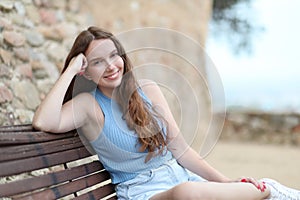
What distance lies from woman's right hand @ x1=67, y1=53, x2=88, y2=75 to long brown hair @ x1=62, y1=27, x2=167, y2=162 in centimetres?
4

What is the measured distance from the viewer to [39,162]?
1.92 m

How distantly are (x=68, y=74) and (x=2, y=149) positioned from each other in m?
0.58

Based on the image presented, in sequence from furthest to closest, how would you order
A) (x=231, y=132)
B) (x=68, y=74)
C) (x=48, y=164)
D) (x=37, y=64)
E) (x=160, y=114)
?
(x=231, y=132), (x=37, y=64), (x=160, y=114), (x=68, y=74), (x=48, y=164)

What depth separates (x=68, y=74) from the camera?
225 cm

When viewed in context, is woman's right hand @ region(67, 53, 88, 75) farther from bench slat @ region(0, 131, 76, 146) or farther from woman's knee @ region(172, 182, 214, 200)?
woman's knee @ region(172, 182, 214, 200)

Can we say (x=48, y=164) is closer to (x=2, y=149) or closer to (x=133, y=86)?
(x=2, y=149)

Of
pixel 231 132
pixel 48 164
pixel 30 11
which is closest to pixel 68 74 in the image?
pixel 48 164

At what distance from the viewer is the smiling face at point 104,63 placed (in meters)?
2.29

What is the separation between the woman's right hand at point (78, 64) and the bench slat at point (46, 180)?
15.0 inches

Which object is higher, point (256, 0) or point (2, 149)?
point (256, 0)

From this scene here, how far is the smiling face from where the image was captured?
7.51 ft

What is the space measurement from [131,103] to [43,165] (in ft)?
1.75

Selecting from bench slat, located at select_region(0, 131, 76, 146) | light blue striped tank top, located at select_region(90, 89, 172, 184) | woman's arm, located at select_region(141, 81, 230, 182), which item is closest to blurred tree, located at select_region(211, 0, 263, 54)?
woman's arm, located at select_region(141, 81, 230, 182)

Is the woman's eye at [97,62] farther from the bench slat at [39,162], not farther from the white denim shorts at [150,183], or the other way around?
the white denim shorts at [150,183]
